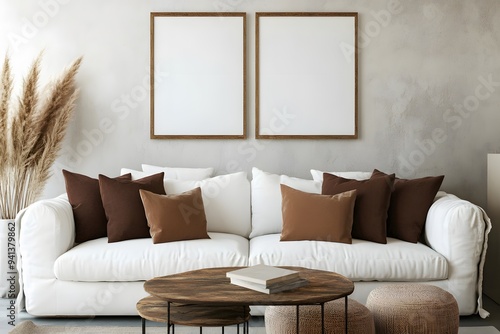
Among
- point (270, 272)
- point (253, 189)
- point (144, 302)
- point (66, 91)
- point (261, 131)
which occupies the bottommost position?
point (144, 302)

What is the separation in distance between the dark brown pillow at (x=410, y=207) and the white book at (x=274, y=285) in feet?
5.05

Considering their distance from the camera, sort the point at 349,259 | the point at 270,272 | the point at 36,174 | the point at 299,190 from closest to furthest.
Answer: the point at 270,272 → the point at 349,259 → the point at 299,190 → the point at 36,174

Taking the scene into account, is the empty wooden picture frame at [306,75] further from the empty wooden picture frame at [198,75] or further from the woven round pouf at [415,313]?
the woven round pouf at [415,313]

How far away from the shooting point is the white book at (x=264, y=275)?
2391 mm

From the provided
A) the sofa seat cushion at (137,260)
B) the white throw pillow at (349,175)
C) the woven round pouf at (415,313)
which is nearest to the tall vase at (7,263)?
the sofa seat cushion at (137,260)

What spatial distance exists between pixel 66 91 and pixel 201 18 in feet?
3.85

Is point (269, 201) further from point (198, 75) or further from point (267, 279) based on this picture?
point (267, 279)

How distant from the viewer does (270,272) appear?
2498mm

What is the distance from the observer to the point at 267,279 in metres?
2.38

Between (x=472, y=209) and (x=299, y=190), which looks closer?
(x=472, y=209)

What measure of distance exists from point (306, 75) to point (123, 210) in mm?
1778

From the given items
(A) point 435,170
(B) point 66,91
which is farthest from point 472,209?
(B) point 66,91

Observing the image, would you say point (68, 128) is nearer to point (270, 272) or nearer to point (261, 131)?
point (261, 131)

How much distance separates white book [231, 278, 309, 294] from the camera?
239 centimetres
